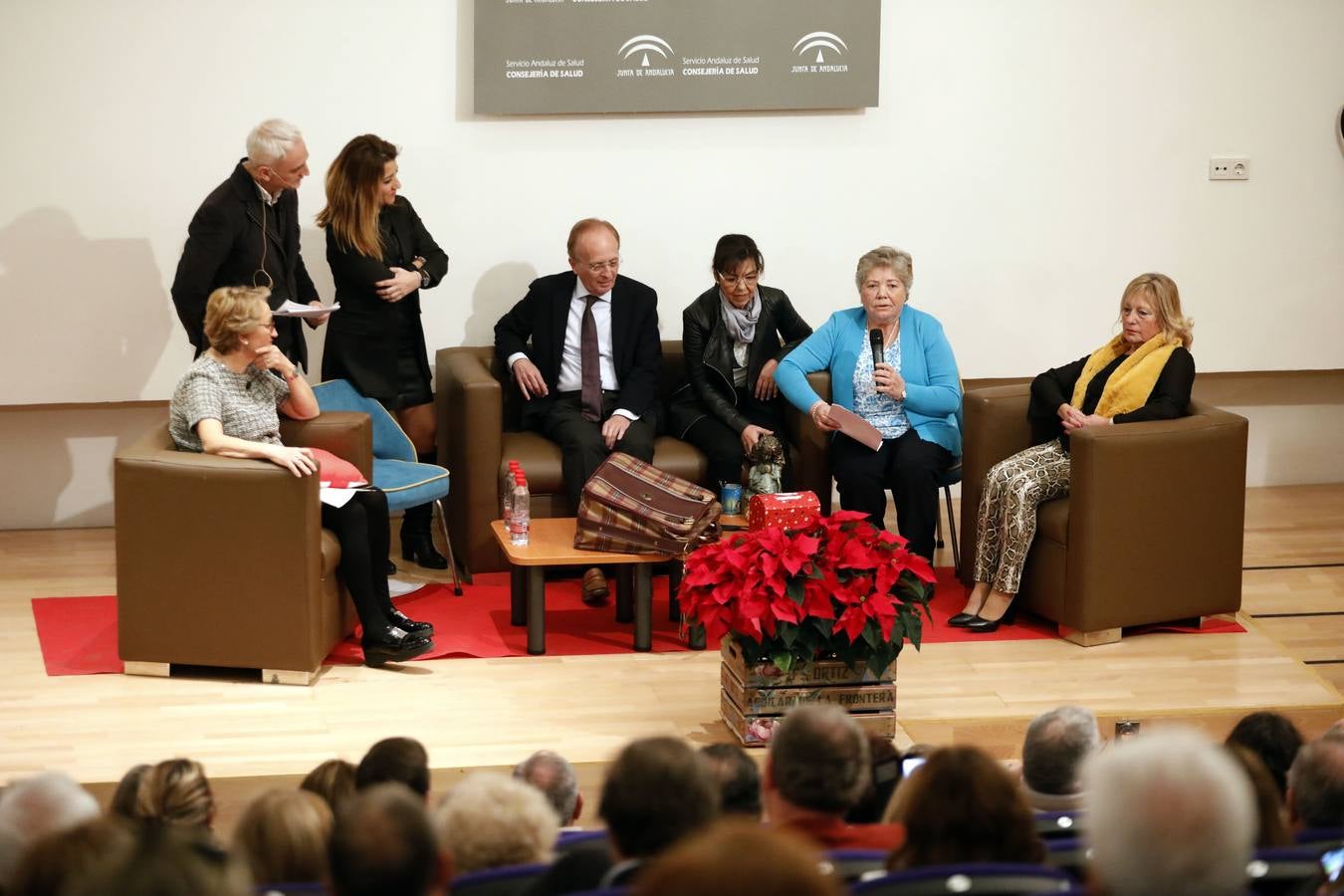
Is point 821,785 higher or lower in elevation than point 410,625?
higher

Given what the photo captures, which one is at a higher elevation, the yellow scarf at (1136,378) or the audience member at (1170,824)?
the yellow scarf at (1136,378)

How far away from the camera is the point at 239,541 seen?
480 cm

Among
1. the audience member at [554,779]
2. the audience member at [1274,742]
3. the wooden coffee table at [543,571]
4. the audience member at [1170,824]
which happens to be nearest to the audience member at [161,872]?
the audience member at [1170,824]

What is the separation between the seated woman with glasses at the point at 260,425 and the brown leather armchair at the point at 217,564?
99mm

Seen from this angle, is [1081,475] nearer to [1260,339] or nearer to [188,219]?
[1260,339]

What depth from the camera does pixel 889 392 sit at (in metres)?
5.84

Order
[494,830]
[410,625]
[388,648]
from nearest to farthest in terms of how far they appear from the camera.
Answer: [494,830] < [388,648] < [410,625]

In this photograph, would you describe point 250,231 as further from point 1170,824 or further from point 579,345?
point 1170,824

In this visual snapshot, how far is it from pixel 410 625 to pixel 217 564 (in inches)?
25.1

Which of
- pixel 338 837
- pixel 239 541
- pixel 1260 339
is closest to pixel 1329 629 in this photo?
pixel 1260 339

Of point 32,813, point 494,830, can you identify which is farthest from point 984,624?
point 32,813

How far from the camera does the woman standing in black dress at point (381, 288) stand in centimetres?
582

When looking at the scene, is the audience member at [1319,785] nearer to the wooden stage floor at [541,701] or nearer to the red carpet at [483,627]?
the wooden stage floor at [541,701]

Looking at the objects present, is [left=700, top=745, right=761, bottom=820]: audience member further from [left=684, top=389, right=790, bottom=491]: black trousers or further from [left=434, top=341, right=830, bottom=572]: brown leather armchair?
[left=684, top=389, right=790, bottom=491]: black trousers
